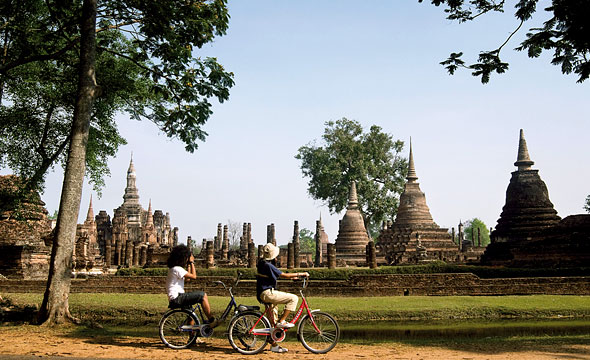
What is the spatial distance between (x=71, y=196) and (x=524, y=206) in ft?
78.2

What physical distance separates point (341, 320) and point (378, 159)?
3957 cm

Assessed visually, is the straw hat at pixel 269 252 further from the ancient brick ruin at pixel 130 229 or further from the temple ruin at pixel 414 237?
the ancient brick ruin at pixel 130 229

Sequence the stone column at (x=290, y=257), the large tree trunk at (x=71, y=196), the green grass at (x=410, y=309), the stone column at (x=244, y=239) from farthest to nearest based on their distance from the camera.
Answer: the stone column at (x=244, y=239)
the stone column at (x=290, y=257)
the green grass at (x=410, y=309)
the large tree trunk at (x=71, y=196)

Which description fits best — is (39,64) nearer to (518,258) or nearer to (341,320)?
(341,320)

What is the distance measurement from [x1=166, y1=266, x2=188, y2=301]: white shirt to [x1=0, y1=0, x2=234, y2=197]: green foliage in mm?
5403

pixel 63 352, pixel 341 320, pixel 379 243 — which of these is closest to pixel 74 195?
pixel 63 352

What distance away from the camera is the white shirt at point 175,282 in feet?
22.8

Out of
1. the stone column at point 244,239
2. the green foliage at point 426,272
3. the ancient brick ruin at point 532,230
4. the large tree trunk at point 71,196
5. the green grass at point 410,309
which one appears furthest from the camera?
the stone column at point 244,239

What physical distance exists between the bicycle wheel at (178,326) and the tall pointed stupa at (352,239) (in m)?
32.2

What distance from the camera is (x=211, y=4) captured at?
11539 mm

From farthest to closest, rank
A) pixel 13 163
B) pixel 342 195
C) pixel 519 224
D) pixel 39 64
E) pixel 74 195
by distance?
1. pixel 342 195
2. pixel 519 224
3. pixel 13 163
4. pixel 39 64
5. pixel 74 195

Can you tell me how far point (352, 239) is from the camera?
135 feet

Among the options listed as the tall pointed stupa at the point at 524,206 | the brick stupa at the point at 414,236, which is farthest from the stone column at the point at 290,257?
the tall pointed stupa at the point at 524,206

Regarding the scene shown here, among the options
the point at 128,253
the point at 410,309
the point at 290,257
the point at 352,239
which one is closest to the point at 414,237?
the point at 352,239
